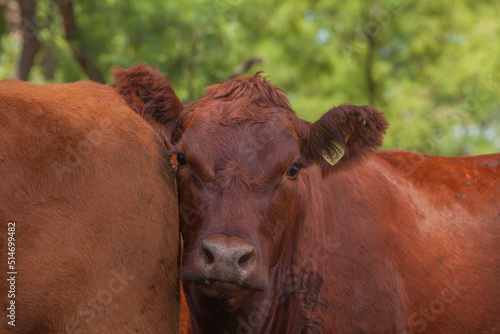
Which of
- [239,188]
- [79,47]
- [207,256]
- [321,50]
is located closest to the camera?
[207,256]

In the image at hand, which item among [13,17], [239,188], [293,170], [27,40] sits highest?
[13,17]

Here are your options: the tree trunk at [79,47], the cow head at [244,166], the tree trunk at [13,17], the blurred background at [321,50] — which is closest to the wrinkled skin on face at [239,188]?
the cow head at [244,166]

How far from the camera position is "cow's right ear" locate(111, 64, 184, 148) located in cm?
388

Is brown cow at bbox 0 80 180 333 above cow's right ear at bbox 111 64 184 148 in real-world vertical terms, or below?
below

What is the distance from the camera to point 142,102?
3.96 m

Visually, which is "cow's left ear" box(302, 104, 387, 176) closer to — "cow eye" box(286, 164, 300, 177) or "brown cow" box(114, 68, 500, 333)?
"brown cow" box(114, 68, 500, 333)

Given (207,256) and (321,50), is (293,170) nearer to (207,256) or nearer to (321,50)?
(207,256)

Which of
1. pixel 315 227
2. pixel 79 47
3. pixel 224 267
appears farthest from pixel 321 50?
pixel 224 267

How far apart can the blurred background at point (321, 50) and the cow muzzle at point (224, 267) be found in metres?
10.8

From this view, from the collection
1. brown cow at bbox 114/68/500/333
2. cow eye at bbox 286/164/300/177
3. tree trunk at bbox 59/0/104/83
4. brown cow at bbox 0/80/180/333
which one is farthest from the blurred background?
brown cow at bbox 0/80/180/333

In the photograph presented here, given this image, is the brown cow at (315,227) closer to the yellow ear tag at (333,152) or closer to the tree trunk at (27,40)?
the yellow ear tag at (333,152)

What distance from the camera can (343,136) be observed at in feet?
13.5

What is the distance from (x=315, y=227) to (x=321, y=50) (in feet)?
61.8

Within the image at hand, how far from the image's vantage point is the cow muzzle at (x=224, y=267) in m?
3.09
